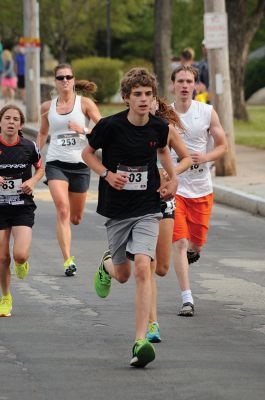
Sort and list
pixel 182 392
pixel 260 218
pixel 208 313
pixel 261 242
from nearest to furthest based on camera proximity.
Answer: pixel 182 392, pixel 208 313, pixel 261 242, pixel 260 218

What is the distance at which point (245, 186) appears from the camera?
70.9 ft

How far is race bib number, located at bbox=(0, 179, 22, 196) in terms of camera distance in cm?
1109

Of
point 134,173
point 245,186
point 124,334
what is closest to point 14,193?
point 124,334

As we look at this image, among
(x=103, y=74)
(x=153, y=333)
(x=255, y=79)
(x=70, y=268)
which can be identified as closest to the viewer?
(x=153, y=333)

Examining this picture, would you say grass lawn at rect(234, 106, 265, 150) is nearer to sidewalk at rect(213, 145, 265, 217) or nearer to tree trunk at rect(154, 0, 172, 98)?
tree trunk at rect(154, 0, 172, 98)

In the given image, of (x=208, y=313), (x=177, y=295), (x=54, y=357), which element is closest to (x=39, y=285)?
(x=177, y=295)

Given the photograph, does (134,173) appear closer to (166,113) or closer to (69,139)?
(166,113)

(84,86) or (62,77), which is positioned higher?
(62,77)

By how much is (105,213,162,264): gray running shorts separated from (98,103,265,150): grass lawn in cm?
2027

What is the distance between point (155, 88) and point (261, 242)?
23.0 feet

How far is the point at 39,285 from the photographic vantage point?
12531 millimetres

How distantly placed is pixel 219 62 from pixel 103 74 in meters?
24.4

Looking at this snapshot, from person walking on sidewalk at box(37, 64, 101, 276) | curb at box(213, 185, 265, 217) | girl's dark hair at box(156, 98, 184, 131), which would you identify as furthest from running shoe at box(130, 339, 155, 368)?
curb at box(213, 185, 265, 217)

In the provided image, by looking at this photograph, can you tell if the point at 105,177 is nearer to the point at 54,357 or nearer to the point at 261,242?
the point at 54,357
